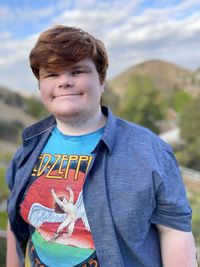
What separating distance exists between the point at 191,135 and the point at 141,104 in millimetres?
4459

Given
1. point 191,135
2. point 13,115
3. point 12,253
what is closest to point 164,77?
point 13,115

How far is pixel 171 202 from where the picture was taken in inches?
47.8

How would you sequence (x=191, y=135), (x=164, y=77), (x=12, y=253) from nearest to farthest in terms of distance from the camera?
1. (x=12, y=253)
2. (x=191, y=135)
3. (x=164, y=77)

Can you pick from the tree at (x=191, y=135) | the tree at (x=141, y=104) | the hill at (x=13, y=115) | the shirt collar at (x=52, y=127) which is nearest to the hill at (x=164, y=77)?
the hill at (x=13, y=115)

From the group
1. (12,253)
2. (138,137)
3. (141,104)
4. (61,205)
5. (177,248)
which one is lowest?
(141,104)

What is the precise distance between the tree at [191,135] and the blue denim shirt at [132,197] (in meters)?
19.2

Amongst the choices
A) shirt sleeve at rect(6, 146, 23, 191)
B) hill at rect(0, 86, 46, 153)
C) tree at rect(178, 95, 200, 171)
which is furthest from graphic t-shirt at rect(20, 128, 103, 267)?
tree at rect(178, 95, 200, 171)

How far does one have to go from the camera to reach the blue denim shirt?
1.21 metres

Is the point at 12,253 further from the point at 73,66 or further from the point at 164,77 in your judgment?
the point at 164,77

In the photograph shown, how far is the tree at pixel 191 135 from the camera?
20406 mm

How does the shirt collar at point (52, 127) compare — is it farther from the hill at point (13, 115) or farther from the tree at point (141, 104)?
the tree at point (141, 104)

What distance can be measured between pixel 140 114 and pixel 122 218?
76.6ft

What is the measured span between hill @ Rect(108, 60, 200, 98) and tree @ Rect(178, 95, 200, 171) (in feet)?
118

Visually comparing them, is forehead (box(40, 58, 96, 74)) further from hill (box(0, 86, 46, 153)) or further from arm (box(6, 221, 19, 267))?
hill (box(0, 86, 46, 153))
